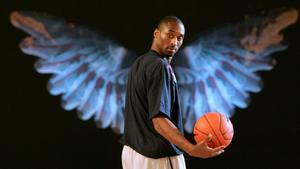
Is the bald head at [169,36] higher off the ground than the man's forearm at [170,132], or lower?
higher

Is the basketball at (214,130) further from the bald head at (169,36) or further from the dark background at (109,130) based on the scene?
the dark background at (109,130)

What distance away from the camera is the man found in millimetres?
2078

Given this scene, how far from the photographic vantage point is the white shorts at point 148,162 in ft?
7.21

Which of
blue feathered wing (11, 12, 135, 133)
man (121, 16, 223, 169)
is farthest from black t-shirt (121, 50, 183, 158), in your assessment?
blue feathered wing (11, 12, 135, 133)

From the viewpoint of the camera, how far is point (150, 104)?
207 cm

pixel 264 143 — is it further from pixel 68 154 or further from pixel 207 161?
pixel 68 154

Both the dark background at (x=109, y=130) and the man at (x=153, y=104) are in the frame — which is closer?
the man at (x=153, y=104)

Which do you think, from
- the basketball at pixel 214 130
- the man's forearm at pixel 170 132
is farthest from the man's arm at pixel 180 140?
the basketball at pixel 214 130

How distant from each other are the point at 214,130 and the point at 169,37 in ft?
1.52

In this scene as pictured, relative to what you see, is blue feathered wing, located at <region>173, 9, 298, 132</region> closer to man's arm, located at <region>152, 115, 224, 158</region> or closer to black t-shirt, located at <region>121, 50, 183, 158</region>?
black t-shirt, located at <region>121, 50, 183, 158</region>

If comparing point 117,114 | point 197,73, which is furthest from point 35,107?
point 197,73

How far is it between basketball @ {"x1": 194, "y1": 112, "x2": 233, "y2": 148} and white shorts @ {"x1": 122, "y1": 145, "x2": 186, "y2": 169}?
138 millimetres

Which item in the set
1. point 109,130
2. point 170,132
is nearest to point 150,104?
point 170,132

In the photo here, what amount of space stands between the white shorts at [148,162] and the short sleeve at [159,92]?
25 centimetres
